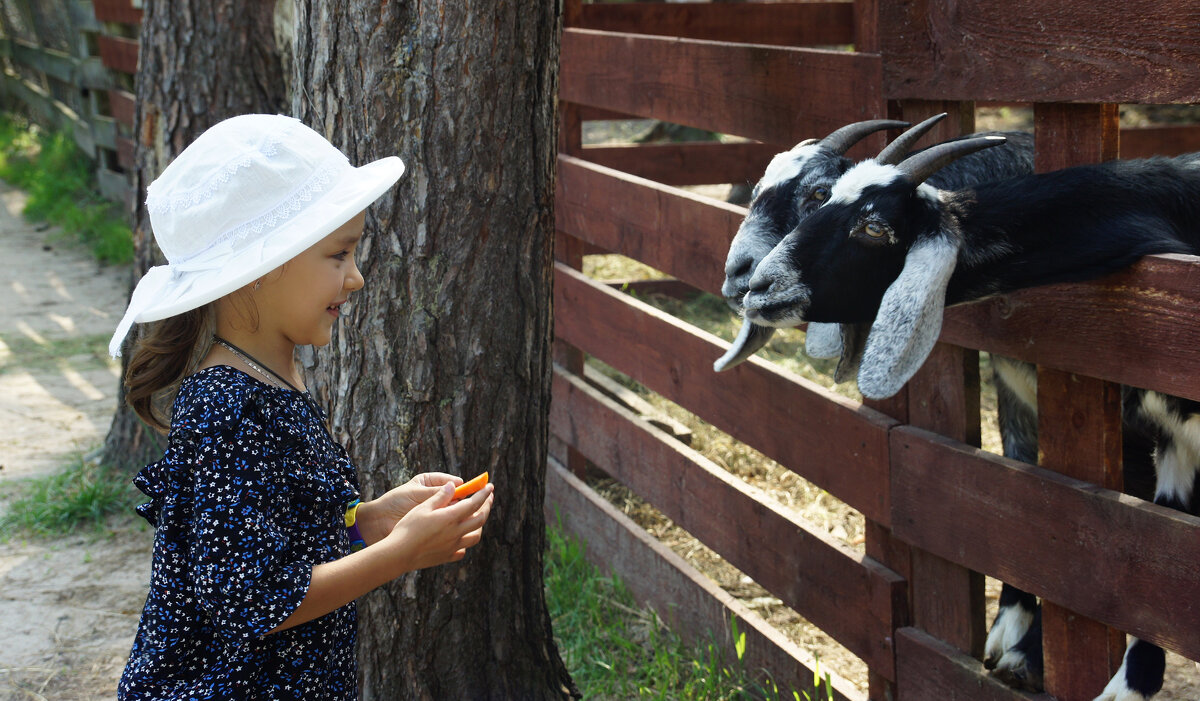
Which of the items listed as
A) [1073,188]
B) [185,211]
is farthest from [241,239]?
[1073,188]

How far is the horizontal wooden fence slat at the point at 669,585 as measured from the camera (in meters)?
3.06

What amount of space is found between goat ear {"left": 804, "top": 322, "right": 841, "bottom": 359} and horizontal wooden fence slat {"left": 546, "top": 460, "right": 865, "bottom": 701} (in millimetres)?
925

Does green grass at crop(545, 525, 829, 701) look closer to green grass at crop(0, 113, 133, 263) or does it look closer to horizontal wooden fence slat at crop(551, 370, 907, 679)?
horizontal wooden fence slat at crop(551, 370, 907, 679)

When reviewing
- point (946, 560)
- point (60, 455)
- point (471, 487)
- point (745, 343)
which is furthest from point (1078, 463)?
point (60, 455)

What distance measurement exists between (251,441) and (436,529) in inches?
12.6

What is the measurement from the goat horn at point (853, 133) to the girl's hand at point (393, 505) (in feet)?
3.62

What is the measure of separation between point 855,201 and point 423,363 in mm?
1058

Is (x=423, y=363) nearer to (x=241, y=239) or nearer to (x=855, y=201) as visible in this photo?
(x=241, y=239)

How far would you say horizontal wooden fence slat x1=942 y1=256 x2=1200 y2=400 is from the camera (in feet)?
5.99

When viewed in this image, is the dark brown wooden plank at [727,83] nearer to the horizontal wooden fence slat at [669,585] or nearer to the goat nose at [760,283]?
the goat nose at [760,283]

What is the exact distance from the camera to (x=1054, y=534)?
2133 millimetres

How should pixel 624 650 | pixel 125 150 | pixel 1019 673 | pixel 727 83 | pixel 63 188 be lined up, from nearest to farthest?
1. pixel 1019 673
2. pixel 727 83
3. pixel 624 650
4. pixel 125 150
5. pixel 63 188

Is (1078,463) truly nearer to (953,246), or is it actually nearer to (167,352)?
(953,246)

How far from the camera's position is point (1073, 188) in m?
1.99
